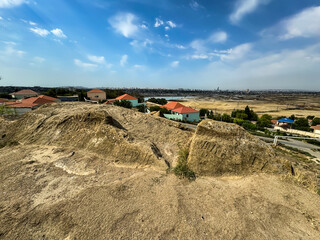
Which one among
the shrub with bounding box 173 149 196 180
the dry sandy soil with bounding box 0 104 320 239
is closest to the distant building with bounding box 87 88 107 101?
the dry sandy soil with bounding box 0 104 320 239

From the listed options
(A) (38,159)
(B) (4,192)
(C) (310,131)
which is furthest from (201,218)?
(C) (310,131)

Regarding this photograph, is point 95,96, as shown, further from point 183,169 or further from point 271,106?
point 271,106

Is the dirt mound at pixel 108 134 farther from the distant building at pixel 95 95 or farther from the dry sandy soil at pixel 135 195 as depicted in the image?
the distant building at pixel 95 95

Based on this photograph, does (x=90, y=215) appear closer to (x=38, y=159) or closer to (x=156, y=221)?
(x=156, y=221)

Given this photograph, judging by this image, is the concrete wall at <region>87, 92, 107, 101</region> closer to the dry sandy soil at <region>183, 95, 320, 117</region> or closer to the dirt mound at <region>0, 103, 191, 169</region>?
the dirt mound at <region>0, 103, 191, 169</region>

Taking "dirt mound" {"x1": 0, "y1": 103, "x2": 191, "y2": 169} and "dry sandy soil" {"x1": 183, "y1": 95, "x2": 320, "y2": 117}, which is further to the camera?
"dry sandy soil" {"x1": 183, "y1": 95, "x2": 320, "y2": 117}

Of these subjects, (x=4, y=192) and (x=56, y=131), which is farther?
(x=56, y=131)
